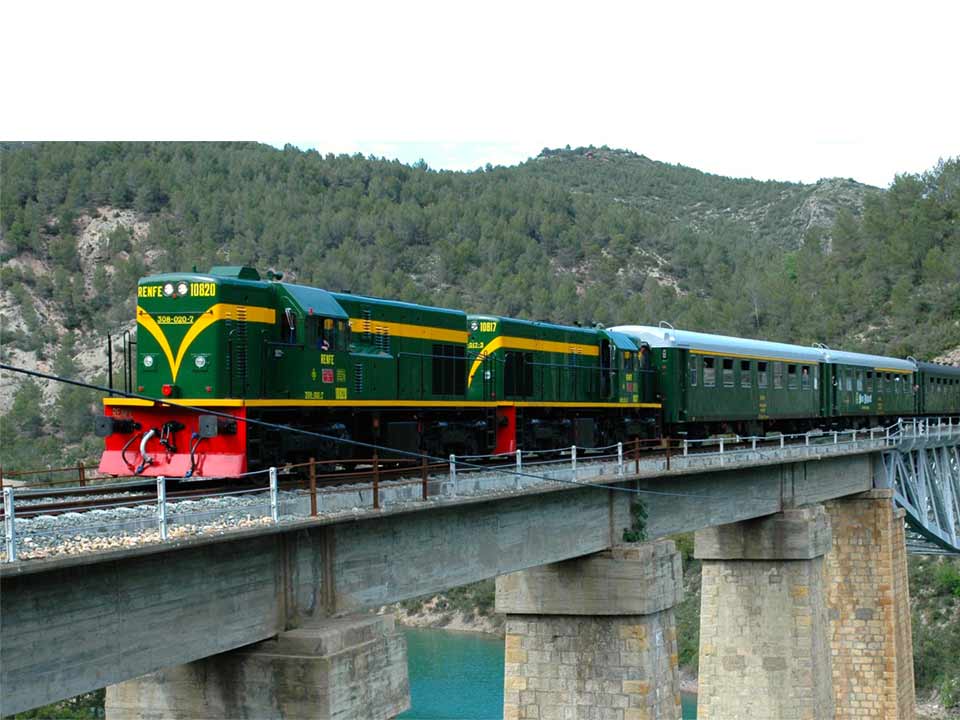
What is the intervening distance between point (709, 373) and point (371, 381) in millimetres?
15894

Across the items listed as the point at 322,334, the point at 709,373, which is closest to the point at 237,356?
the point at 322,334

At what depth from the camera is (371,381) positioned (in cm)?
2006

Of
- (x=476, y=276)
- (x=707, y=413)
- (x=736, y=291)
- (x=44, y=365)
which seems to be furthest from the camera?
(x=476, y=276)

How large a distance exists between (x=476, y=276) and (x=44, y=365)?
1686 inches

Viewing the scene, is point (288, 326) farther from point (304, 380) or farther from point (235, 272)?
point (235, 272)

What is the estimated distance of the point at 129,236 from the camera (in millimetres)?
122250

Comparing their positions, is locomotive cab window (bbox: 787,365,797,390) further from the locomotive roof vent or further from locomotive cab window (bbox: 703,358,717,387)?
the locomotive roof vent

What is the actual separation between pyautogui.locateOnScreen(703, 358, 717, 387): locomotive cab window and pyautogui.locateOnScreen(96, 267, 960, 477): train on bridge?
0.06 meters

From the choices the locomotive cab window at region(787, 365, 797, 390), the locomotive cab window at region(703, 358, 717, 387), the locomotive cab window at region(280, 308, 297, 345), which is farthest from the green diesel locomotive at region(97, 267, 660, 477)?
the locomotive cab window at region(787, 365, 797, 390)

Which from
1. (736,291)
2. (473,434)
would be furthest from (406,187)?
(473,434)

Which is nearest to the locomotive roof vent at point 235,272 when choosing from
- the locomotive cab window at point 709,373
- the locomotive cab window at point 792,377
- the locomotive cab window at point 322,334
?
the locomotive cab window at point 322,334

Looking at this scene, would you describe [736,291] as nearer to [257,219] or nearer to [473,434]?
[257,219]

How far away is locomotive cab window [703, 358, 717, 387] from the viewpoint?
109 feet

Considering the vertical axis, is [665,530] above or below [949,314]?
below
